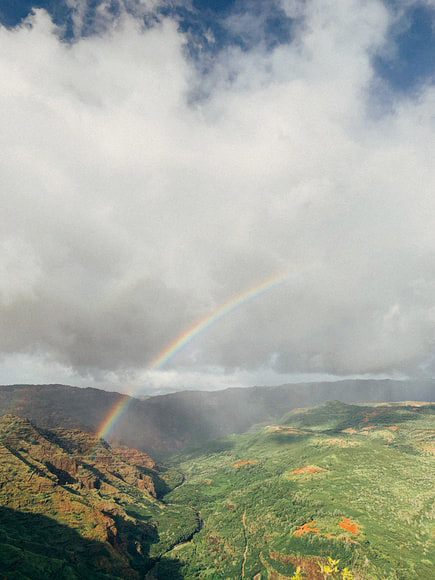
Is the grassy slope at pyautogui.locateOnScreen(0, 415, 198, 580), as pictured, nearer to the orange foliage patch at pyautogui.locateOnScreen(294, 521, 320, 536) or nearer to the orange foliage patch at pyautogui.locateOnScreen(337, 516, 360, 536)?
the orange foliage patch at pyautogui.locateOnScreen(294, 521, 320, 536)

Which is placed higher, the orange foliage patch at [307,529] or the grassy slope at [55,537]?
the grassy slope at [55,537]

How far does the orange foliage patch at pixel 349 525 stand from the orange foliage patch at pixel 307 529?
13.2 m

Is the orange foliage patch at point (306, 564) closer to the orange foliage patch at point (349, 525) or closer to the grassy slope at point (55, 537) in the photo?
the orange foliage patch at point (349, 525)

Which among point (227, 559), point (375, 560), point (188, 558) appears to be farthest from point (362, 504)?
point (188, 558)

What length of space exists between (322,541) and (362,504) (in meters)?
38.4

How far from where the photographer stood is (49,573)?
388 ft

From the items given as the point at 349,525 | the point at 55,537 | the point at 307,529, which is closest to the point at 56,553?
the point at 55,537

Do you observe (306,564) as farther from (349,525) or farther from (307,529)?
(349,525)

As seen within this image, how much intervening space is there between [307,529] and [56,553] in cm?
12635

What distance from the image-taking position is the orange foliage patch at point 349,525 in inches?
6427

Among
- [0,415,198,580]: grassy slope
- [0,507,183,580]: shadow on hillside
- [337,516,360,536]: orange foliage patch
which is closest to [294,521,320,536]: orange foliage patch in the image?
[337,516,360,536]: orange foliage patch

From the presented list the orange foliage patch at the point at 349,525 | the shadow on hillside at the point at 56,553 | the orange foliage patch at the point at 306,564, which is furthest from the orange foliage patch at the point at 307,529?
the shadow on hillside at the point at 56,553

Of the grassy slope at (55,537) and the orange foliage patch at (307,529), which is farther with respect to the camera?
the orange foliage patch at (307,529)

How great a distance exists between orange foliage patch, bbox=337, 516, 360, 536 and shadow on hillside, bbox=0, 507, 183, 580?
89.4m
